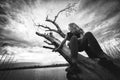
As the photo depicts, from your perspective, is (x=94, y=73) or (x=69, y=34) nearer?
(x=94, y=73)

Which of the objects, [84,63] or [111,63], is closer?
[111,63]

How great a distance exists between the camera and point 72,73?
247 centimetres

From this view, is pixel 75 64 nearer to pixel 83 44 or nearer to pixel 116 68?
pixel 83 44

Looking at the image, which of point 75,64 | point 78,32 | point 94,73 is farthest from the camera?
point 78,32

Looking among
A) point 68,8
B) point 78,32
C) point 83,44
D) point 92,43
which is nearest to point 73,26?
point 78,32

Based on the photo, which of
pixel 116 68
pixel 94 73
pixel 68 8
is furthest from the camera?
pixel 68 8

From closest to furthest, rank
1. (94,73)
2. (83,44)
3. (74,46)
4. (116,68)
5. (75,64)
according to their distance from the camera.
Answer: (116,68) < (94,73) < (75,64) < (74,46) < (83,44)

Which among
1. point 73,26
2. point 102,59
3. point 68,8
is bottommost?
point 102,59

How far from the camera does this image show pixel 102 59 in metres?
2.11

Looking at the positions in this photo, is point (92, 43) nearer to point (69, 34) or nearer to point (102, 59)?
point (102, 59)

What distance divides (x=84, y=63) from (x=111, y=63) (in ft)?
2.74

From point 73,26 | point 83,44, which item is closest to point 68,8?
point 73,26

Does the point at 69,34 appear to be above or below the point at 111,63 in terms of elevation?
above

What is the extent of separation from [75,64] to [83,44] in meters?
0.90
